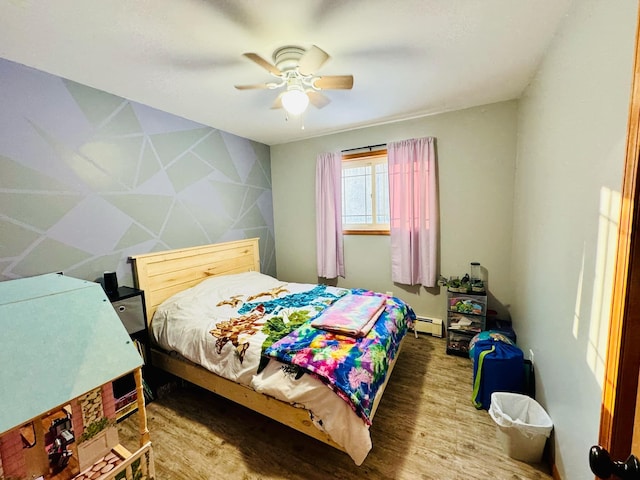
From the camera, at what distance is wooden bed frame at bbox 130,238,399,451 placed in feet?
5.40

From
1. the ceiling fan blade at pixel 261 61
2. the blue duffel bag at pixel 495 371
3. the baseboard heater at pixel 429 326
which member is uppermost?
the ceiling fan blade at pixel 261 61

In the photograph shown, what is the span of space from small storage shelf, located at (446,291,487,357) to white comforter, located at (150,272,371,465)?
4.07 feet

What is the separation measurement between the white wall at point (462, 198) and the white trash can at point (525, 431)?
143 cm

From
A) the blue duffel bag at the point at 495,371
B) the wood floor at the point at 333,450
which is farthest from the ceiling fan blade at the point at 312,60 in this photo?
the wood floor at the point at 333,450

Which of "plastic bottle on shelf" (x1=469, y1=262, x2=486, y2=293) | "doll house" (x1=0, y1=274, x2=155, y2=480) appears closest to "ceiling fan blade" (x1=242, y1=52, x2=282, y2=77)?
"doll house" (x1=0, y1=274, x2=155, y2=480)

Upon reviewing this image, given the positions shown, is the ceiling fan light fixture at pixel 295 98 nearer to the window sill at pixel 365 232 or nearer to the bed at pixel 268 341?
the bed at pixel 268 341

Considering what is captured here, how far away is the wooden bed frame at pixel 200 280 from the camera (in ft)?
5.40

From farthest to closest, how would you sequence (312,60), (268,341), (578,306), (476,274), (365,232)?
(365,232) < (476,274) < (268,341) < (312,60) < (578,306)

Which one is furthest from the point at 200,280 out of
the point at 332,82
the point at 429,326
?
the point at 429,326

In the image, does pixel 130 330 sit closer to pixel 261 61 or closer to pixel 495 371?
pixel 261 61

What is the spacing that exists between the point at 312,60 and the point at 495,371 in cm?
250

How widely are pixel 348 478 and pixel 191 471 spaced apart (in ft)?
3.08

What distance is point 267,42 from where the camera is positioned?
1714mm

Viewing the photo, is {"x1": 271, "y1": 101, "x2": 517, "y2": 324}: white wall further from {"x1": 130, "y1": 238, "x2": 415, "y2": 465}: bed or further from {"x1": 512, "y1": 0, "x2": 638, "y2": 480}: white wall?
{"x1": 130, "y1": 238, "x2": 415, "y2": 465}: bed
